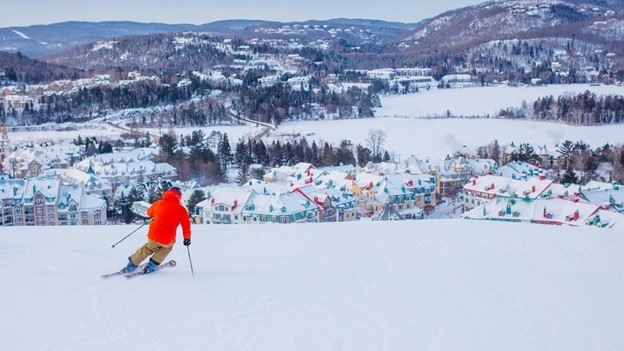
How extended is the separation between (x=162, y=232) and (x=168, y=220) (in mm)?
58

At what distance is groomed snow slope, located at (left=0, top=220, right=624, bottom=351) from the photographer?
206 cm

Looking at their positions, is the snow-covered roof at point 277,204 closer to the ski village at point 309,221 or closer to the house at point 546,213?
the ski village at point 309,221

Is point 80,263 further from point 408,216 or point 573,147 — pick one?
point 573,147

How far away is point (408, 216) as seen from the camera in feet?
43.3

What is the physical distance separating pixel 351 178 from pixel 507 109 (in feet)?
72.2

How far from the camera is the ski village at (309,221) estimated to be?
218cm

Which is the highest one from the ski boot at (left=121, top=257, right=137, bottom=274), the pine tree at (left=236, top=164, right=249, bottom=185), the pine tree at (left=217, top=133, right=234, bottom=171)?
the ski boot at (left=121, top=257, right=137, bottom=274)

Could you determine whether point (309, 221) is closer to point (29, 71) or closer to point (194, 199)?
point (194, 199)

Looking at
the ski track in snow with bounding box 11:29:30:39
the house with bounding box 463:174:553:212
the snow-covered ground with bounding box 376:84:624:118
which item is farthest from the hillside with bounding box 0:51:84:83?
the ski track in snow with bounding box 11:29:30:39

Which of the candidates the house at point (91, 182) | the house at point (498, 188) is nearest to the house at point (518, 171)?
the house at point (498, 188)

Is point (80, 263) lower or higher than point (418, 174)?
higher

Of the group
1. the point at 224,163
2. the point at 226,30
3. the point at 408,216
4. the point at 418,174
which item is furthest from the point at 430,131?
the point at 226,30

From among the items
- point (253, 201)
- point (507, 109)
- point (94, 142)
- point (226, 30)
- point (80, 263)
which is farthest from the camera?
point (226, 30)

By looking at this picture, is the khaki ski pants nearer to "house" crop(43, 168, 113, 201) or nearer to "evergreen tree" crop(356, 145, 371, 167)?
"house" crop(43, 168, 113, 201)
